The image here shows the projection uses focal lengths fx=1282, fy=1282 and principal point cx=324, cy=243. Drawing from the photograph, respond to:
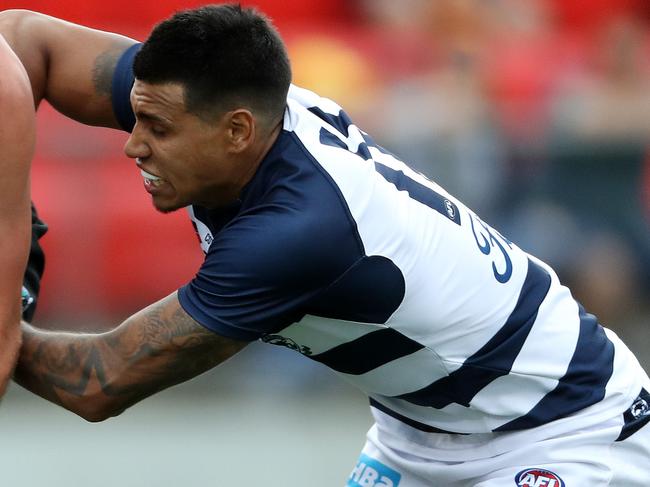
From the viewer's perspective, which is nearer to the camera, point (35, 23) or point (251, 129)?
point (251, 129)

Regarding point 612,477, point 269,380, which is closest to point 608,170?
point 269,380

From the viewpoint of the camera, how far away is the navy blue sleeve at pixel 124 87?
12.1 feet

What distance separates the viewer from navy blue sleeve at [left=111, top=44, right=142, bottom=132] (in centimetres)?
368

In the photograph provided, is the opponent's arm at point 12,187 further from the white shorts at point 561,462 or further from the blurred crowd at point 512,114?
the blurred crowd at point 512,114

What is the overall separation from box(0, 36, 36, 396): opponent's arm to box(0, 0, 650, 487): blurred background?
2859 millimetres

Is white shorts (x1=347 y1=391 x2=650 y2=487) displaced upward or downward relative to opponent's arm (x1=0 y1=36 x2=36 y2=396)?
downward

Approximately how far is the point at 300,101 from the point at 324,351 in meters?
0.69

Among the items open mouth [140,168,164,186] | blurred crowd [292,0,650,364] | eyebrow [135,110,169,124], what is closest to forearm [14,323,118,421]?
open mouth [140,168,164,186]

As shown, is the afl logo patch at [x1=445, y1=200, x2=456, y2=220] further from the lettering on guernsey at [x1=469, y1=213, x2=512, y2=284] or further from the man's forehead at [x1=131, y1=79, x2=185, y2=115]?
the man's forehead at [x1=131, y1=79, x2=185, y2=115]

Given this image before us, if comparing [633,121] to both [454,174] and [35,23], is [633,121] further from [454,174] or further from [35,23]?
[35,23]

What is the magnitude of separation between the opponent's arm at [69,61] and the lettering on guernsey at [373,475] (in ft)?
4.23

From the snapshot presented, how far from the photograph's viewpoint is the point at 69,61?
12.3ft

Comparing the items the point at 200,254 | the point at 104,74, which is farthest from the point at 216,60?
the point at 200,254

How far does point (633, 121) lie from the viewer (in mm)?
7246
